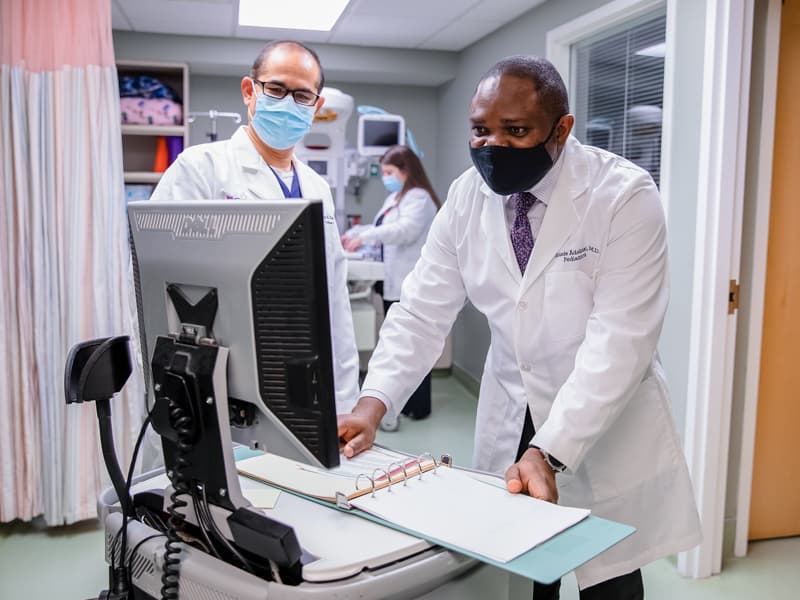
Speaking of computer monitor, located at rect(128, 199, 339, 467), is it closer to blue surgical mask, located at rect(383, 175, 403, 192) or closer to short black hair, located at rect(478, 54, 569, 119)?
short black hair, located at rect(478, 54, 569, 119)

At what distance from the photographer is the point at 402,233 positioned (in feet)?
12.6

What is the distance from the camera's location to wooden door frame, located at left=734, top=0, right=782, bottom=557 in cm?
226

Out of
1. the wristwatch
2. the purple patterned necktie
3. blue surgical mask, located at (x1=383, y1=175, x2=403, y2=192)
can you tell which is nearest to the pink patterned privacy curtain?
the purple patterned necktie

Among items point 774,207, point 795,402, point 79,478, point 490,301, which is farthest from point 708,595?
point 79,478

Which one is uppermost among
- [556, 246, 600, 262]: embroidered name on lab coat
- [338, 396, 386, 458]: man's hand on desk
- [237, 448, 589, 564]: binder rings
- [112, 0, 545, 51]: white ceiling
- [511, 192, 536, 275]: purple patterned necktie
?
[112, 0, 545, 51]: white ceiling

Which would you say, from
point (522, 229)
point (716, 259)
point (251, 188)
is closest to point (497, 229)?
point (522, 229)

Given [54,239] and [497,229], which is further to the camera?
[54,239]

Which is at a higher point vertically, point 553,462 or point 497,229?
point 497,229

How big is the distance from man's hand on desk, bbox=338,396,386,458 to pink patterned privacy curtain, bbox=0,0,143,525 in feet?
4.49

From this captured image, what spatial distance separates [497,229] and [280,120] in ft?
2.32

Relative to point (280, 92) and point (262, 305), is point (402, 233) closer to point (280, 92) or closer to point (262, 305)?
point (280, 92)

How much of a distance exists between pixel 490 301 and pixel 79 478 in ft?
5.92

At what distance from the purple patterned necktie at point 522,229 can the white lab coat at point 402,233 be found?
2.43m

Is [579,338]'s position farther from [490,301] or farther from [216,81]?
[216,81]
